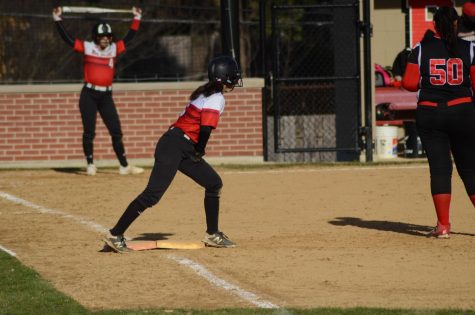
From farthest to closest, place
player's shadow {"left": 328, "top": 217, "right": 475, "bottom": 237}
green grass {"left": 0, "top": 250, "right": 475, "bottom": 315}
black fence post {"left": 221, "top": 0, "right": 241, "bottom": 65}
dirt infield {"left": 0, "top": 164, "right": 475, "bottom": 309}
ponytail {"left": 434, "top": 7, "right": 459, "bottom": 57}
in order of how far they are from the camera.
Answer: black fence post {"left": 221, "top": 0, "right": 241, "bottom": 65}
player's shadow {"left": 328, "top": 217, "right": 475, "bottom": 237}
ponytail {"left": 434, "top": 7, "right": 459, "bottom": 57}
dirt infield {"left": 0, "top": 164, "right": 475, "bottom": 309}
green grass {"left": 0, "top": 250, "right": 475, "bottom": 315}

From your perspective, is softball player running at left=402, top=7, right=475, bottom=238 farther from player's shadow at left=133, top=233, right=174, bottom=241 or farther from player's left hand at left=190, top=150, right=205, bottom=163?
player's shadow at left=133, top=233, right=174, bottom=241

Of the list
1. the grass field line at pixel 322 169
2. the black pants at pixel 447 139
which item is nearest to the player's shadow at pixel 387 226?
the black pants at pixel 447 139

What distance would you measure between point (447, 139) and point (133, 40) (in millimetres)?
15695

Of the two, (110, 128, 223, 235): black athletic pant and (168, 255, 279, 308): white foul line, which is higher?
(110, 128, 223, 235): black athletic pant

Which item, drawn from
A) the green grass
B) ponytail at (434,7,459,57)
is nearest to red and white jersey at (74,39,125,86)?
ponytail at (434,7,459,57)

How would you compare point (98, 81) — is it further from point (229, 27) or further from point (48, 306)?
point (48, 306)

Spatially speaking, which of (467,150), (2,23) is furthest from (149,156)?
(467,150)

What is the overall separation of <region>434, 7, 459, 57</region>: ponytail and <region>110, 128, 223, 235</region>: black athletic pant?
2.46m

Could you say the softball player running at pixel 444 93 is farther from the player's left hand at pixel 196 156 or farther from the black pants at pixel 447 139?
the player's left hand at pixel 196 156

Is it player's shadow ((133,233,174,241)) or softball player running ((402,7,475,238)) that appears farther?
player's shadow ((133,233,174,241))

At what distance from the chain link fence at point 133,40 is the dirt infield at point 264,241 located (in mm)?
5471

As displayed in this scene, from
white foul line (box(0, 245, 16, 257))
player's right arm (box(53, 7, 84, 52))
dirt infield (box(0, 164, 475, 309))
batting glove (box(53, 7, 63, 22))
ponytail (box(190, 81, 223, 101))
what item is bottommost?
dirt infield (box(0, 164, 475, 309))

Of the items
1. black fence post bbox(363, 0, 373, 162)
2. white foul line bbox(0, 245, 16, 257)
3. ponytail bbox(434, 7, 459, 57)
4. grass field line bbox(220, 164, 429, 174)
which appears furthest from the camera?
black fence post bbox(363, 0, 373, 162)

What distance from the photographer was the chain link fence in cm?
2192
